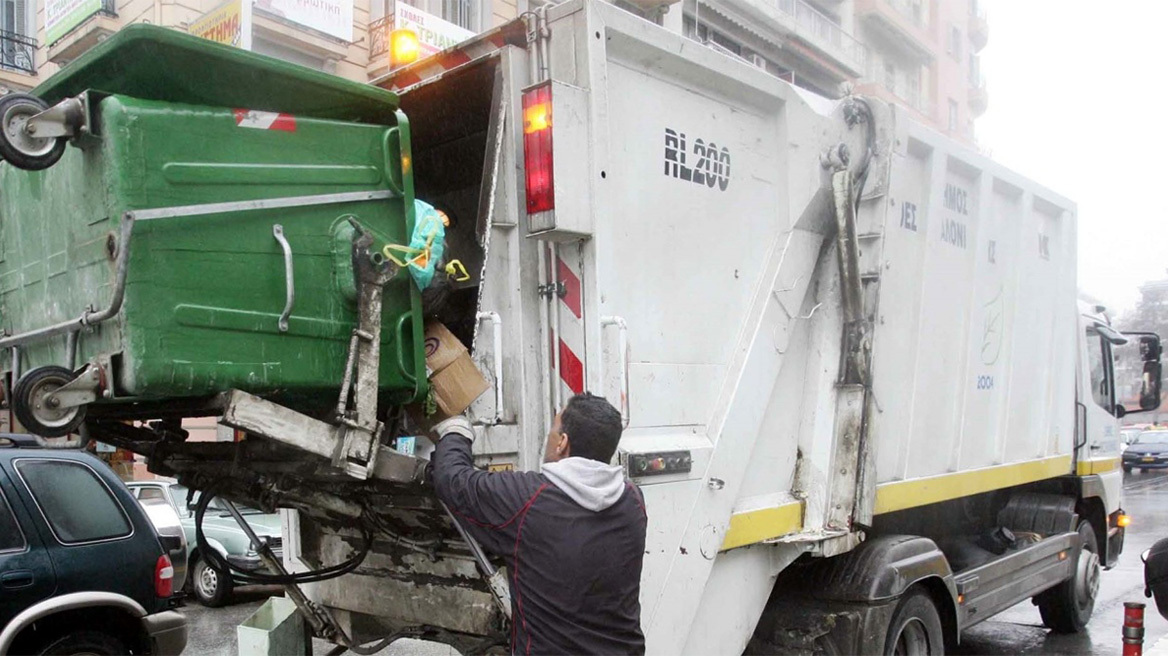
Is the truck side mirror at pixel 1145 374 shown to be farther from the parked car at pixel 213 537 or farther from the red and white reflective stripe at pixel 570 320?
the parked car at pixel 213 537

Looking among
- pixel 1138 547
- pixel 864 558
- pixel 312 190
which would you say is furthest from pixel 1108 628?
pixel 312 190

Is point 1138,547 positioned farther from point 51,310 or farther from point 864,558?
point 51,310

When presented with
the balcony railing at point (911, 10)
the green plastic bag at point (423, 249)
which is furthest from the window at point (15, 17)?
the balcony railing at point (911, 10)

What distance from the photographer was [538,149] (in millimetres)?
3205

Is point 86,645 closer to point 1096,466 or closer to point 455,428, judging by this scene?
point 455,428

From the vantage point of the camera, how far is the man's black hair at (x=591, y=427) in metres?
2.78

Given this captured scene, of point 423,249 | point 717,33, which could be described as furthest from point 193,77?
point 717,33

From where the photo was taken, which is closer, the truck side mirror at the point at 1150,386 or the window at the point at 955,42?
the truck side mirror at the point at 1150,386

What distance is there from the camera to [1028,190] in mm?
6078

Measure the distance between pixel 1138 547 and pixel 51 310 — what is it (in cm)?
1238

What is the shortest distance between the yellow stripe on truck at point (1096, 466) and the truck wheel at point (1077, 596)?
14.1 inches

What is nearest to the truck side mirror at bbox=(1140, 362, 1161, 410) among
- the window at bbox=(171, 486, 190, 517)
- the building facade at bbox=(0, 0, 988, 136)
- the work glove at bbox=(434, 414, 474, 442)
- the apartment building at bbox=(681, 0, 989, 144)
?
the building facade at bbox=(0, 0, 988, 136)

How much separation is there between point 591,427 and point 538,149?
952mm

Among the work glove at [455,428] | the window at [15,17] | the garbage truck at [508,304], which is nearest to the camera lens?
the garbage truck at [508,304]
